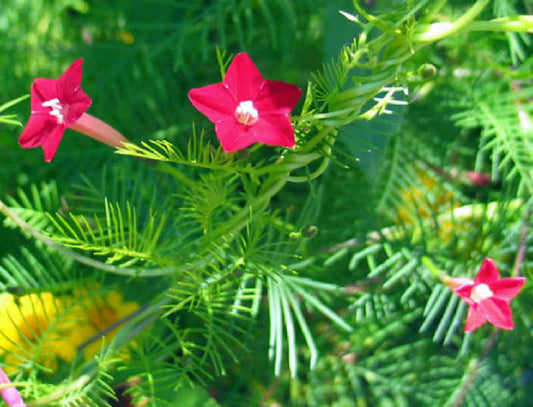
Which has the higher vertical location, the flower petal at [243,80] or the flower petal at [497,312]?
the flower petal at [243,80]

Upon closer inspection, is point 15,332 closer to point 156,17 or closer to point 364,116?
point 364,116

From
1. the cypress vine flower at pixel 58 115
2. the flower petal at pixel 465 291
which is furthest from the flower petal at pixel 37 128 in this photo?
the flower petal at pixel 465 291

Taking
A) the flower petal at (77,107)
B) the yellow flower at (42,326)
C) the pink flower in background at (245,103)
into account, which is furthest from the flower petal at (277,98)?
the yellow flower at (42,326)

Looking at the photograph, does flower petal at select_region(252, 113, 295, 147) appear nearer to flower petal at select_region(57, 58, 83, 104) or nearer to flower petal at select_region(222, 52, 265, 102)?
flower petal at select_region(222, 52, 265, 102)

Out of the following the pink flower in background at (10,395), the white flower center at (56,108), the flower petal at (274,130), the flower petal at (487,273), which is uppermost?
the white flower center at (56,108)

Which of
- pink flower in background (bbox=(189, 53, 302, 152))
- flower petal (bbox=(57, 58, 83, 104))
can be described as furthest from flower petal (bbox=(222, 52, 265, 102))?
flower petal (bbox=(57, 58, 83, 104))

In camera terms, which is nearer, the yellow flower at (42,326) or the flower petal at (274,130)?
the flower petal at (274,130)

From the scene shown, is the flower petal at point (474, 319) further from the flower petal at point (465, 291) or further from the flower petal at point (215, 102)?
the flower petal at point (215, 102)

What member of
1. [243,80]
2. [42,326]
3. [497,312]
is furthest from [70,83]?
[497,312]

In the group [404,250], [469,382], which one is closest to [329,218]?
[404,250]
